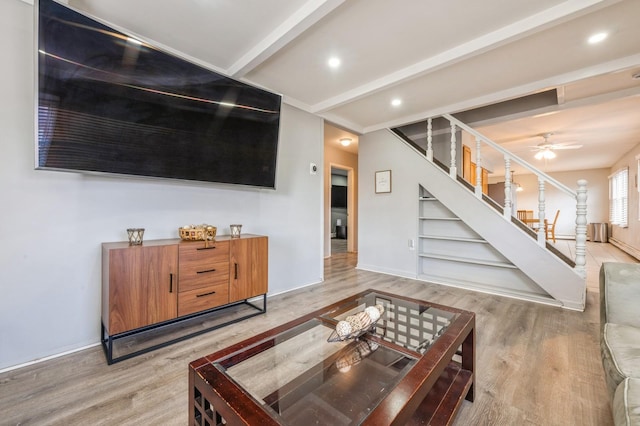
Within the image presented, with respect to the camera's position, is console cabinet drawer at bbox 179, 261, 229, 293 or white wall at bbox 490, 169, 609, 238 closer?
console cabinet drawer at bbox 179, 261, 229, 293

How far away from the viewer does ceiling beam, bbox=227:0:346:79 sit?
1752 millimetres

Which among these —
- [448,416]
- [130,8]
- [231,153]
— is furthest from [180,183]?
[448,416]

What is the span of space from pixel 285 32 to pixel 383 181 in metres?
2.81

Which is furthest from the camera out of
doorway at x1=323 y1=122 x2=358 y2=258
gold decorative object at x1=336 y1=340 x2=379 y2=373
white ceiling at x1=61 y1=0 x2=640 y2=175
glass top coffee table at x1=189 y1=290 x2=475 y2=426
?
doorway at x1=323 y1=122 x2=358 y2=258

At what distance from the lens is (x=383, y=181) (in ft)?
14.3

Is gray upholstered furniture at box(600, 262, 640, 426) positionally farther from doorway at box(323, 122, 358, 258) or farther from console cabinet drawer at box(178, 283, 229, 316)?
doorway at box(323, 122, 358, 258)

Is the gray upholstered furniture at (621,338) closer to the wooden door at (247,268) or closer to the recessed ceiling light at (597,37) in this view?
the recessed ceiling light at (597,37)

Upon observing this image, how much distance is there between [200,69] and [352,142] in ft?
12.3

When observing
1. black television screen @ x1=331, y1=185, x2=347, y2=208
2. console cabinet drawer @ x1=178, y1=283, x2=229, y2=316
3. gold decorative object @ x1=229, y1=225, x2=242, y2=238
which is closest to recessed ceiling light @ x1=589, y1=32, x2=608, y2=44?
gold decorative object @ x1=229, y1=225, x2=242, y2=238

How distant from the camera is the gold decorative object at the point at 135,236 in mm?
1985

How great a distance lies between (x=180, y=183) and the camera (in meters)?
2.44

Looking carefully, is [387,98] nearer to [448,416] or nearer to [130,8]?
[130,8]

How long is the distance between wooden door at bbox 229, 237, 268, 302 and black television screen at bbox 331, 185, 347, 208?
648 centimetres

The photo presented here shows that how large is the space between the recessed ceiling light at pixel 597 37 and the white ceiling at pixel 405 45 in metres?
0.06
